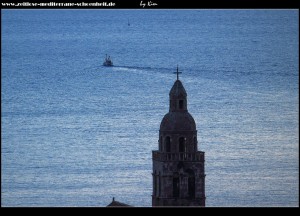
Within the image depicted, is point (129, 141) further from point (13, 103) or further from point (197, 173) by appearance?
point (197, 173)

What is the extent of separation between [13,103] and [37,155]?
1208 inches

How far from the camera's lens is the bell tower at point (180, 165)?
76.3 meters

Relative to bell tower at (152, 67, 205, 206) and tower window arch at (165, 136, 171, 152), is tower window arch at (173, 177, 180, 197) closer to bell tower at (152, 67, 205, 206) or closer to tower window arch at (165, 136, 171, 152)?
bell tower at (152, 67, 205, 206)

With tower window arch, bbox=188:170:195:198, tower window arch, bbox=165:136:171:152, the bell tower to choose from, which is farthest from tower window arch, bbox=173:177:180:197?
tower window arch, bbox=165:136:171:152

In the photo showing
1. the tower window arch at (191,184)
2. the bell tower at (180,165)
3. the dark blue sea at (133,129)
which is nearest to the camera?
the bell tower at (180,165)

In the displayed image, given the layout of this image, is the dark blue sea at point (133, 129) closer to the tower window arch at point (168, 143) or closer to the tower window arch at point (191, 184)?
the tower window arch at point (191, 184)

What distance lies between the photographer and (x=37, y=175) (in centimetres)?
11694

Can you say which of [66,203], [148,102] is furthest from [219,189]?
[148,102]

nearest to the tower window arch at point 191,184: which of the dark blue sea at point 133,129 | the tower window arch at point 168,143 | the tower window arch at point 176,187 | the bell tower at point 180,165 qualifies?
the bell tower at point 180,165

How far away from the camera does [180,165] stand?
76375 mm

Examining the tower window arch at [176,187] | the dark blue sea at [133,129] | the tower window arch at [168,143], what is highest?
the dark blue sea at [133,129]

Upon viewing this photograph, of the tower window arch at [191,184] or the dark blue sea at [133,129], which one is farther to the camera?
the dark blue sea at [133,129]

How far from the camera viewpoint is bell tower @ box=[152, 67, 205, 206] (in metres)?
76.3
